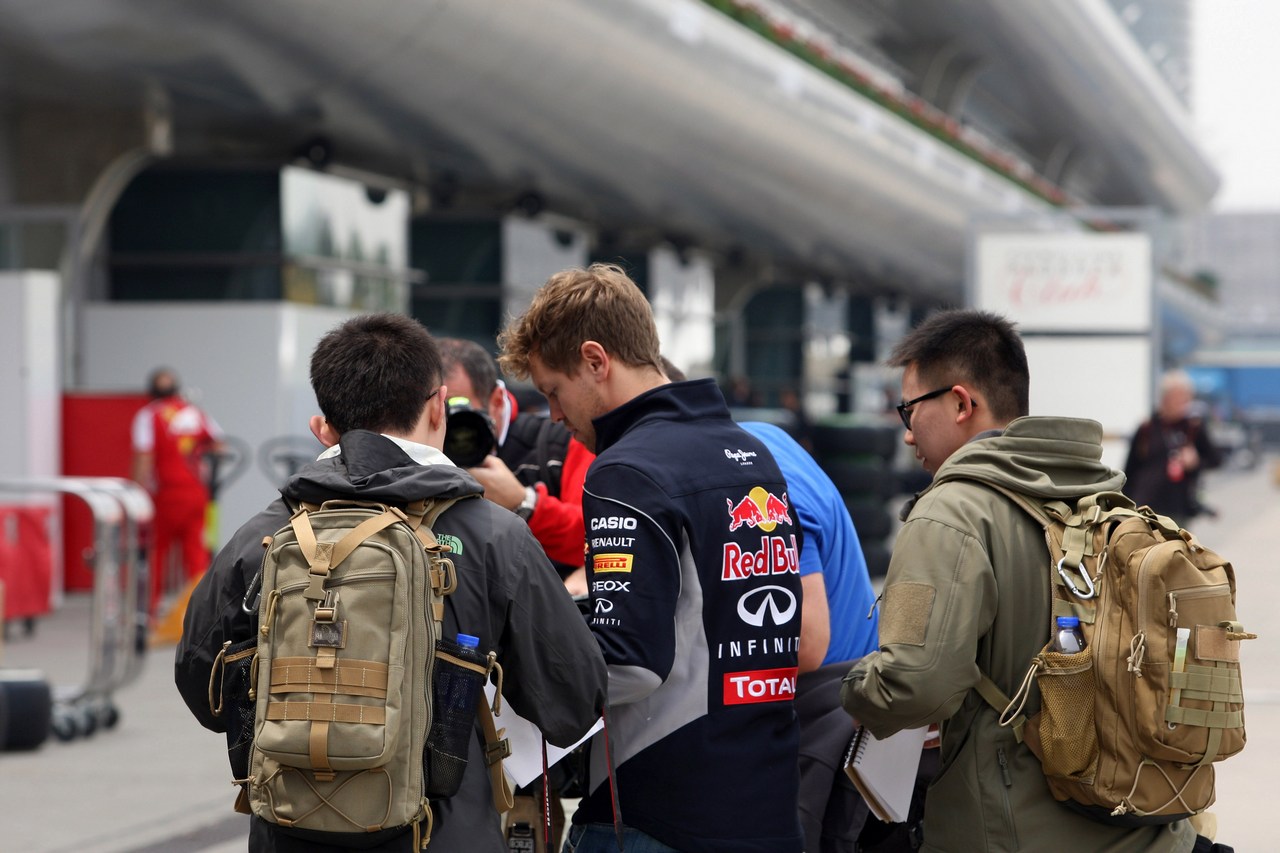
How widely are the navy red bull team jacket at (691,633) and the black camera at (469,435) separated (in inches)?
32.4

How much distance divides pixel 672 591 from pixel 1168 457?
9.29 metres

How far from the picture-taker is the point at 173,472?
1172 centimetres

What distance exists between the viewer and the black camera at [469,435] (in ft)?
12.2

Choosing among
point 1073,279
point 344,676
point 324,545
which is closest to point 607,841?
point 344,676

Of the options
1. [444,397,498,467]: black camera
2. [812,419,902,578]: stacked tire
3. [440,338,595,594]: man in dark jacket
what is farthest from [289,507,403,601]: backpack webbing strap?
[812,419,902,578]: stacked tire

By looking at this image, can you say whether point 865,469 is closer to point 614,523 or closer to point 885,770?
point 885,770

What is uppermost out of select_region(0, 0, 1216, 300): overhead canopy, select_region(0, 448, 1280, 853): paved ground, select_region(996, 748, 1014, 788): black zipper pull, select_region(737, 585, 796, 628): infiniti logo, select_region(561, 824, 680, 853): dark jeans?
select_region(0, 0, 1216, 300): overhead canopy

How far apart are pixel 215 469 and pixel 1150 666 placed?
30.9 ft

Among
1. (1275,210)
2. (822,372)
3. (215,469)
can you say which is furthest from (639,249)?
(1275,210)

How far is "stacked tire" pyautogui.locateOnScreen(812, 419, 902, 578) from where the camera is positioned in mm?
13402

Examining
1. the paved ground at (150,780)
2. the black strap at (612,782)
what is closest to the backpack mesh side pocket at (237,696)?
the black strap at (612,782)

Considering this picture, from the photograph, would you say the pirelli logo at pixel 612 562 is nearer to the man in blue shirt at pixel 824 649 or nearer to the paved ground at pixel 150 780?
the man in blue shirt at pixel 824 649

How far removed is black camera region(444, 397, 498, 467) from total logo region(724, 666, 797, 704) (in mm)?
1091

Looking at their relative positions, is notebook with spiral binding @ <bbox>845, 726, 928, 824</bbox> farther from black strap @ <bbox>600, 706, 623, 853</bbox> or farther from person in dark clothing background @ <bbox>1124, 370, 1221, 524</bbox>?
person in dark clothing background @ <bbox>1124, 370, 1221, 524</bbox>
